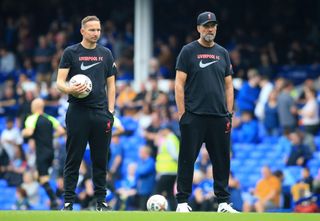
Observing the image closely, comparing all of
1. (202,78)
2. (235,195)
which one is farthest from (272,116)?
(202,78)

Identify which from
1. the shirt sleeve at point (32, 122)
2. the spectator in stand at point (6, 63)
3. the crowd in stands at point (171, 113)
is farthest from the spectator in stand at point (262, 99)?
the spectator in stand at point (6, 63)

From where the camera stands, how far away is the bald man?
17.3 metres

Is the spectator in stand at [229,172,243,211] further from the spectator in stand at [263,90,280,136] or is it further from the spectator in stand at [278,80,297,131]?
the spectator in stand at [263,90,280,136]

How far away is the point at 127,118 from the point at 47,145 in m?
6.98

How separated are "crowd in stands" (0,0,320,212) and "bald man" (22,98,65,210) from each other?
1040 mm

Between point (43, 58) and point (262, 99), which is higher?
point (43, 58)

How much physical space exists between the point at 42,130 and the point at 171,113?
17.5ft

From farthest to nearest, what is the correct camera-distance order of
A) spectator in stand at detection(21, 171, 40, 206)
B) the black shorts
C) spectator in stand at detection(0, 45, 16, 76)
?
1. spectator in stand at detection(0, 45, 16, 76)
2. spectator in stand at detection(21, 171, 40, 206)
3. the black shorts

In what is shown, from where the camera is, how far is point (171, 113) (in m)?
22.2

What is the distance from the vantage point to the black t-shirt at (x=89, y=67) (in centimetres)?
1221

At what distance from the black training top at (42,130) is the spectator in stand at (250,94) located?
21.1 feet

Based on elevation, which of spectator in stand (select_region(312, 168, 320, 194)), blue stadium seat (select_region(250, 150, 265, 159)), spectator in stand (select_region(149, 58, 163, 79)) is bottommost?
spectator in stand (select_region(312, 168, 320, 194))

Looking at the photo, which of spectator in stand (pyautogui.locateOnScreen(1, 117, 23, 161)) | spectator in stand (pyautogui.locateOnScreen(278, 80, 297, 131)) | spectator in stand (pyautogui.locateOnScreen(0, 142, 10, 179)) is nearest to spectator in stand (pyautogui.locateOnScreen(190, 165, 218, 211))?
spectator in stand (pyautogui.locateOnScreen(278, 80, 297, 131))

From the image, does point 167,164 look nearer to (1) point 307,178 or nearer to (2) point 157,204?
(1) point 307,178
